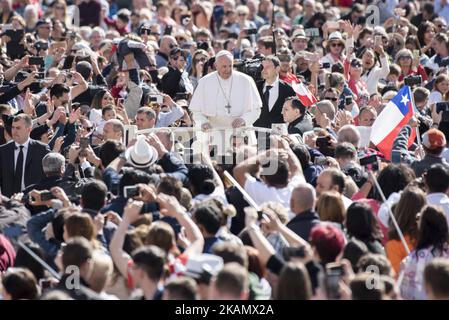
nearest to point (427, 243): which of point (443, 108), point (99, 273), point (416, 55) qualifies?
point (99, 273)

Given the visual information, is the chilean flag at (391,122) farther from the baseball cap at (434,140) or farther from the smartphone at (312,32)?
the smartphone at (312,32)

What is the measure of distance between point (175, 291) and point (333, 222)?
7.84 feet

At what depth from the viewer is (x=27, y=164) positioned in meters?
13.0

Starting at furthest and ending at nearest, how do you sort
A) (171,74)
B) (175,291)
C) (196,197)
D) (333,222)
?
(171,74) < (196,197) < (333,222) < (175,291)

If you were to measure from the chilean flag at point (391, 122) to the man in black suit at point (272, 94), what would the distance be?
1.49 m

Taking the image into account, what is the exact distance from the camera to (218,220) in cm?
924

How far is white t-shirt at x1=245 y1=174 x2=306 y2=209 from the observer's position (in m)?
10.6

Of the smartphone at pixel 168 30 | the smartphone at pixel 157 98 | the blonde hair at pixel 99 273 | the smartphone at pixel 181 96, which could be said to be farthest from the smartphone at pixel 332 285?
the smartphone at pixel 168 30

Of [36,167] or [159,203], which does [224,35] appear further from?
[159,203]

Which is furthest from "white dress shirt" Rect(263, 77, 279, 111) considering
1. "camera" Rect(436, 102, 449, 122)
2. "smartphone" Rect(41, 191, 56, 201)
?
"smartphone" Rect(41, 191, 56, 201)

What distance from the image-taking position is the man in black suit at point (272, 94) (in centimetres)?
1499

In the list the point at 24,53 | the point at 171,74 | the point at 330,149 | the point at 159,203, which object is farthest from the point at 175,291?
the point at 24,53

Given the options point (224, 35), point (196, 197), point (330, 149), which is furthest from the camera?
point (224, 35)

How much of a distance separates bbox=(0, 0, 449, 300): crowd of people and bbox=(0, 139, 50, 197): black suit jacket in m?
0.02
